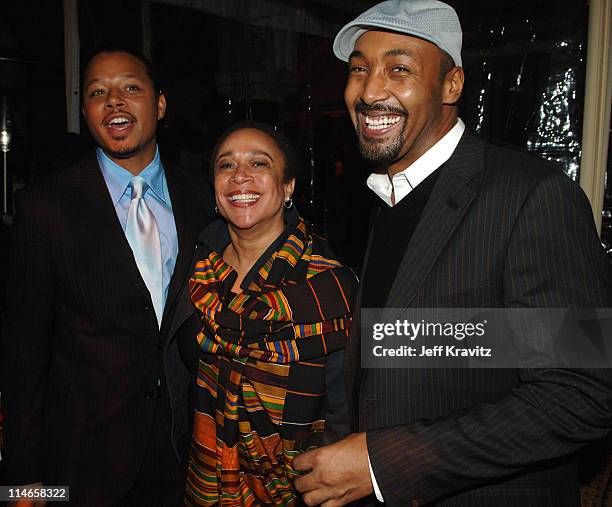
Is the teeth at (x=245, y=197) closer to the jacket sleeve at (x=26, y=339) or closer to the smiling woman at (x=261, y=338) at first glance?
the smiling woman at (x=261, y=338)

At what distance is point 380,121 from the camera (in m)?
1.46

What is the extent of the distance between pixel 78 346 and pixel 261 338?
2.10 ft

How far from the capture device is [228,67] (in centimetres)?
362

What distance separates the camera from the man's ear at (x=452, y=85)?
4.73ft

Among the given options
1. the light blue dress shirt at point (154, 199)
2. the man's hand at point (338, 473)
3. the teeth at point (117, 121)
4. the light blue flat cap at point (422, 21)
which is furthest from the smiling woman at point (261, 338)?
the light blue flat cap at point (422, 21)

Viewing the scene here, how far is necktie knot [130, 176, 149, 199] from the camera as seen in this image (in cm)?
194

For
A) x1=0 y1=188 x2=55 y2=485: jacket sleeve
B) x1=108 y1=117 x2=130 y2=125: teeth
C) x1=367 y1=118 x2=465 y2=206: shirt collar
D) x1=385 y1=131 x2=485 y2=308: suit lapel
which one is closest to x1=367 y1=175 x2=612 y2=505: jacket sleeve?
x1=385 y1=131 x2=485 y2=308: suit lapel

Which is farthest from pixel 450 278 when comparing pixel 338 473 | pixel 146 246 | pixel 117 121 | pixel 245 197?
pixel 117 121

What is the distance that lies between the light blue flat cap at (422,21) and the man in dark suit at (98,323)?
1002 mm

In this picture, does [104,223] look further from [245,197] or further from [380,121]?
[380,121]

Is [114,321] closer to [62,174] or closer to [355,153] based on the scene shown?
[62,174]

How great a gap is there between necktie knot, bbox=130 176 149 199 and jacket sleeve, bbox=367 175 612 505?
1.27m

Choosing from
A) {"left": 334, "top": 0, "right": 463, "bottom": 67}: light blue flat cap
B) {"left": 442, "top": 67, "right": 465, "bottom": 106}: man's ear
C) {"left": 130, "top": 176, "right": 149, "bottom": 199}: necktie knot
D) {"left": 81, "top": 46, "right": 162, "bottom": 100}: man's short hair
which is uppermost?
{"left": 81, "top": 46, "right": 162, "bottom": 100}: man's short hair

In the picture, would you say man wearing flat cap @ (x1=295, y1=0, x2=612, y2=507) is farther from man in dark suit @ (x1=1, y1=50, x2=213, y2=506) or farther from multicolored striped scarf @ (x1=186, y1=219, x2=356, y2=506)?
man in dark suit @ (x1=1, y1=50, x2=213, y2=506)
